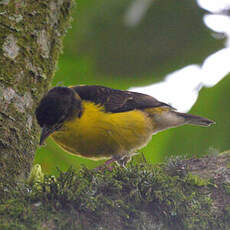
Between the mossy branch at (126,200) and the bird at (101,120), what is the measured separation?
3.79 ft

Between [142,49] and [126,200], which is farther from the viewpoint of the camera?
[142,49]

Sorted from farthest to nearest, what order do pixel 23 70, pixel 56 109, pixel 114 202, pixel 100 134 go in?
pixel 100 134 → pixel 56 109 → pixel 23 70 → pixel 114 202

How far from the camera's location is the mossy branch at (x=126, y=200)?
2.12 metres

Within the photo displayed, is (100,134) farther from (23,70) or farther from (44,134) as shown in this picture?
(23,70)

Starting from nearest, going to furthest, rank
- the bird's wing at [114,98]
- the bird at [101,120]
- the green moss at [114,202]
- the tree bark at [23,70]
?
the green moss at [114,202], the tree bark at [23,70], the bird at [101,120], the bird's wing at [114,98]

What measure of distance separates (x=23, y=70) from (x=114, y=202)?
140 centimetres

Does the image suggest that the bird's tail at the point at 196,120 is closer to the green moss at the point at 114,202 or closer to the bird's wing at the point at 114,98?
the bird's wing at the point at 114,98

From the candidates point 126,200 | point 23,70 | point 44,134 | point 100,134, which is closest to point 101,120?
point 100,134

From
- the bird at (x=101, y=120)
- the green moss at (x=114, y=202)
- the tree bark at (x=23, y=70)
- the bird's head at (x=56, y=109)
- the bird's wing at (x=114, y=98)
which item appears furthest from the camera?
the bird's wing at (x=114, y=98)

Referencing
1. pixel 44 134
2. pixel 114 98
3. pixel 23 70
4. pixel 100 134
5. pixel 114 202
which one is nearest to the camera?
pixel 114 202

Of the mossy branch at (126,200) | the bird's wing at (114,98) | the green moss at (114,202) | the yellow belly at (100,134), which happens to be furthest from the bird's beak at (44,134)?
the green moss at (114,202)

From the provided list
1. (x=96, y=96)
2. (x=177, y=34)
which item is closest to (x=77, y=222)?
(x=96, y=96)

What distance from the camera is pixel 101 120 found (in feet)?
13.3

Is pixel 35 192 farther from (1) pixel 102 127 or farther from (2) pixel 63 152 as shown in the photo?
(2) pixel 63 152
